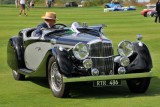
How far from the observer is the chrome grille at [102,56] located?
977 cm

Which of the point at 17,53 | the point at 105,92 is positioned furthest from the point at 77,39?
the point at 17,53

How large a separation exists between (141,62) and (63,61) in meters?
1.69

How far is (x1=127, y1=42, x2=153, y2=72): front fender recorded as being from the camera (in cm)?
1008

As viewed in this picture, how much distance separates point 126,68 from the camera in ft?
33.1

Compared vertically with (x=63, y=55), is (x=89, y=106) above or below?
below

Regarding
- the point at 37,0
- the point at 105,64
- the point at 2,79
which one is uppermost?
the point at 105,64

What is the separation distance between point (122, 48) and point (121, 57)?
9.8 inches

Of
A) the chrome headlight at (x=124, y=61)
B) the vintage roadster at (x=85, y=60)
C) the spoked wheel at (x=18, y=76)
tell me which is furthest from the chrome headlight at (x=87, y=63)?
the spoked wheel at (x=18, y=76)

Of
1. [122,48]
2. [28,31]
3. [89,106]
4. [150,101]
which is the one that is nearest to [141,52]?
[122,48]

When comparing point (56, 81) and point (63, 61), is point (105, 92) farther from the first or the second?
point (63, 61)

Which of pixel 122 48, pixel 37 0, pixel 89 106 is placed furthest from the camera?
pixel 37 0

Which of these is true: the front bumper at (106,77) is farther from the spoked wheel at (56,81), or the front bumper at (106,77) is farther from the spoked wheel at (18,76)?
the spoked wheel at (18,76)

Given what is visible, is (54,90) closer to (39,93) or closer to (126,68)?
(39,93)

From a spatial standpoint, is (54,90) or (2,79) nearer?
(54,90)
